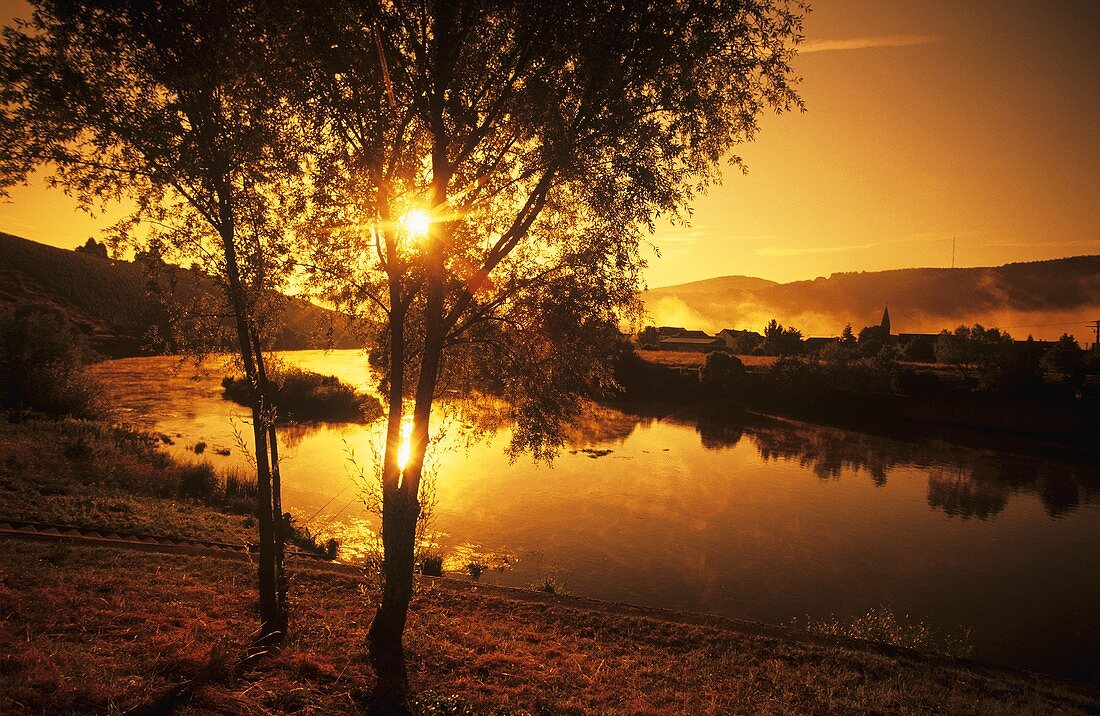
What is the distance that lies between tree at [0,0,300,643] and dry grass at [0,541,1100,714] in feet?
5.93

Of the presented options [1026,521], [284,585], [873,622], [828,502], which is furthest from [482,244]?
[1026,521]

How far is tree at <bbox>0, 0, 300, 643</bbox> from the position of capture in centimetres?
841

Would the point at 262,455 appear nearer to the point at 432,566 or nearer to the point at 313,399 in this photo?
the point at 432,566

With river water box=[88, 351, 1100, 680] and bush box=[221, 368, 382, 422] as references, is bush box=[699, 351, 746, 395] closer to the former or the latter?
river water box=[88, 351, 1100, 680]

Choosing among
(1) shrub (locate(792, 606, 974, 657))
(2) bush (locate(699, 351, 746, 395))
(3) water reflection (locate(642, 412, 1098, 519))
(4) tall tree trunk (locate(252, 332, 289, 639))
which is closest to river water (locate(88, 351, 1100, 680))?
(3) water reflection (locate(642, 412, 1098, 519))

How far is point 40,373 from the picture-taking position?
37125 millimetres

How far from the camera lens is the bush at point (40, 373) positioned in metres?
36.5

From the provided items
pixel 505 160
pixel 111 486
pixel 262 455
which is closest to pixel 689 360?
pixel 111 486

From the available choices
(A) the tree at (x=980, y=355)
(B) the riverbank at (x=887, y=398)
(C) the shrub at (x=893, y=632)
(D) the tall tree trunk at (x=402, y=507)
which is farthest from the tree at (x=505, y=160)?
(A) the tree at (x=980, y=355)

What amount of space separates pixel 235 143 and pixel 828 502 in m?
36.4

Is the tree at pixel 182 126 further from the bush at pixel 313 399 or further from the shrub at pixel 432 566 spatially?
the bush at pixel 313 399

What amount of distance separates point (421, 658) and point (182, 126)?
34.3 feet

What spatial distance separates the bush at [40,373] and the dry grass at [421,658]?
32.3m

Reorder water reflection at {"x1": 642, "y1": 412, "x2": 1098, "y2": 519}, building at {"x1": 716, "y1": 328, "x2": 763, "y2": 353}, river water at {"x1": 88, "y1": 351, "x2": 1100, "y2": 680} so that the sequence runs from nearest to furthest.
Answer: river water at {"x1": 88, "y1": 351, "x2": 1100, "y2": 680}
water reflection at {"x1": 642, "y1": 412, "x2": 1098, "y2": 519}
building at {"x1": 716, "y1": 328, "x2": 763, "y2": 353}
